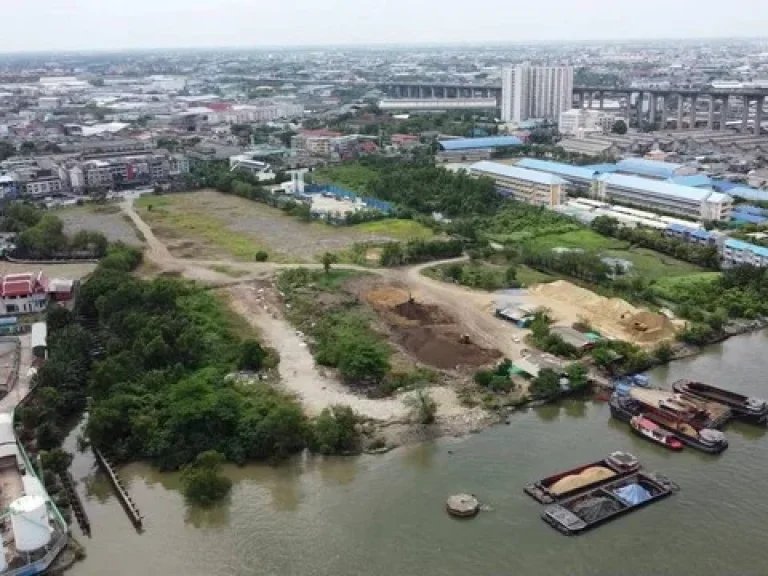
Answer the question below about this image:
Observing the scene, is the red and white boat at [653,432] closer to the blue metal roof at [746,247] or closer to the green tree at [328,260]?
the green tree at [328,260]

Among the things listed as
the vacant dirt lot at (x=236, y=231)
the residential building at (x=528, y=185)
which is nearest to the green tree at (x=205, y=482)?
the vacant dirt lot at (x=236, y=231)

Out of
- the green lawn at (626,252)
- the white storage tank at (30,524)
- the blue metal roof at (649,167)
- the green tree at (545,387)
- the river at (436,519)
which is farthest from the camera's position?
the blue metal roof at (649,167)

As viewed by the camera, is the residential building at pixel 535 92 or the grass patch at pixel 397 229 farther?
the residential building at pixel 535 92

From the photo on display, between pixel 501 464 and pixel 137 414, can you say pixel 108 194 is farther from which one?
pixel 501 464

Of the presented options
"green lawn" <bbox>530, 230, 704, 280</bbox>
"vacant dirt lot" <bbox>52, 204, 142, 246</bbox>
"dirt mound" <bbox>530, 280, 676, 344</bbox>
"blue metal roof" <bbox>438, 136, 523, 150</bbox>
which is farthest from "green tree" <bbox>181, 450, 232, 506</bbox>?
"blue metal roof" <bbox>438, 136, 523, 150</bbox>

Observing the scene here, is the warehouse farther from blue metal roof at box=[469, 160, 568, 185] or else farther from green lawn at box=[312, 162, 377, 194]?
green lawn at box=[312, 162, 377, 194]

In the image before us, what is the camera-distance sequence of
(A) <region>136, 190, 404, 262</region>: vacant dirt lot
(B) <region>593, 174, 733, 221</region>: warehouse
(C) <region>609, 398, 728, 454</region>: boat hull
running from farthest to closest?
(B) <region>593, 174, 733, 221</region>: warehouse
(A) <region>136, 190, 404, 262</region>: vacant dirt lot
(C) <region>609, 398, 728, 454</region>: boat hull
